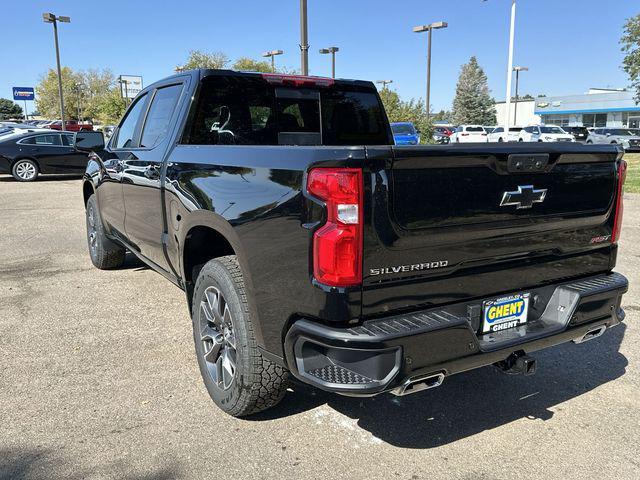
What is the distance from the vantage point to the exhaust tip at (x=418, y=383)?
236 cm

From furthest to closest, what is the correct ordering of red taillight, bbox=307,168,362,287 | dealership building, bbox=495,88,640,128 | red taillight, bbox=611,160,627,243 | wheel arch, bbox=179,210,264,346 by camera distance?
dealership building, bbox=495,88,640,128 < red taillight, bbox=611,160,627,243 < wheel arch, bbox=179,210,264,346 < red taillight, bbox=307,168,362,287

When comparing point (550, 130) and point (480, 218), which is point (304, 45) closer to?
point (480, 218)

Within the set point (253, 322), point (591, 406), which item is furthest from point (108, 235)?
point (591, 406)

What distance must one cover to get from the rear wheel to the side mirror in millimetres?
13223

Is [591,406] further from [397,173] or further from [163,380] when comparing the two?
[163,380]

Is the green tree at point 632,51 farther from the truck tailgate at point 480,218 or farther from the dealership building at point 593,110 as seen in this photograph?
the truck tailgate at point 480,218

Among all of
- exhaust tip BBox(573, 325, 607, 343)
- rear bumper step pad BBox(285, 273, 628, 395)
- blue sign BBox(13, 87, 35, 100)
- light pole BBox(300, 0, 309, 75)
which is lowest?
exhaust tip BBox(573, 325, 607, 343)

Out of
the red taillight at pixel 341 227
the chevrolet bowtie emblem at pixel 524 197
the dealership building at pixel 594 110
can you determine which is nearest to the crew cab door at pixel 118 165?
the red taillight at pixel 341 227

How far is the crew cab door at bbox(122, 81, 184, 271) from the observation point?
3.94 metres

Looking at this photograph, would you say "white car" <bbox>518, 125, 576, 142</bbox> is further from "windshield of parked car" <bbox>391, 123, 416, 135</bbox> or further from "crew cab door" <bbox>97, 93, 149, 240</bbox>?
"crew cab door" <bbox>97, 93, 149, 240</bbox>

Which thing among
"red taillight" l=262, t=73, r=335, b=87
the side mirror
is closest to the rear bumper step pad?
"red taillight" l=262, t=73, r=335, b=87

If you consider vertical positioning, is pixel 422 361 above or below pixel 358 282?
below

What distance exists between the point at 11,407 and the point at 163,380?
87 cm

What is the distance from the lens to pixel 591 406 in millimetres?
3277
